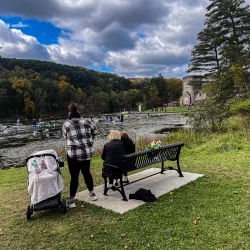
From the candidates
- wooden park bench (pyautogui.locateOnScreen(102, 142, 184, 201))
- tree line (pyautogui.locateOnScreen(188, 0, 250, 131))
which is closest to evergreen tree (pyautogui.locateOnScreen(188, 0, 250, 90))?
tree line (pyautogui.locateOnScreen(188, 0, 250, 131))

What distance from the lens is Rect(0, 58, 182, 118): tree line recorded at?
82.3 metres

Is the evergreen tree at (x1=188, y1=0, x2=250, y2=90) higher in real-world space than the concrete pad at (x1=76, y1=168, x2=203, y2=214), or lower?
higher

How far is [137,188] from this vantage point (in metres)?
5.53

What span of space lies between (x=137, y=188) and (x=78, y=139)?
6.33 feet

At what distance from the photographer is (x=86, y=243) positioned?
325 centimetres

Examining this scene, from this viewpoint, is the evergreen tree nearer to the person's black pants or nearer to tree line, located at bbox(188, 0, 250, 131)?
tree line, located at bbox(188, 0, 250, 131)

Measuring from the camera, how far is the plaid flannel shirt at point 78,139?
173 inches

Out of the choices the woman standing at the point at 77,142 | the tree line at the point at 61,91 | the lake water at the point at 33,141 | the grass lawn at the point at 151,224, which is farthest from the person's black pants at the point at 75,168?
the tree line at the point at 61,91

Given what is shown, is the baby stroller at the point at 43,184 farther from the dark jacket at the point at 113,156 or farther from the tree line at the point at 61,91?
the tree line at the point at 61,91

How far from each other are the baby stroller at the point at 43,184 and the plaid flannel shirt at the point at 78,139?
43cm

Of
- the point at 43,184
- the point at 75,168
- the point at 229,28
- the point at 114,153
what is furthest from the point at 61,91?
the point at 43,184

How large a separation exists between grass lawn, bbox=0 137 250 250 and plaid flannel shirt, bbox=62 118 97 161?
0.98 metres

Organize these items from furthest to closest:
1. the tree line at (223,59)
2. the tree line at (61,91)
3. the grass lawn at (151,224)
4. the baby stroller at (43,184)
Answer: the tree line at (61,91)
the tree line at (223,59)
the baby stroller at (43,184)
the grass lawn at (151,224)

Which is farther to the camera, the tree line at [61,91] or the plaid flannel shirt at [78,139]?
the tree line at [61,91]
